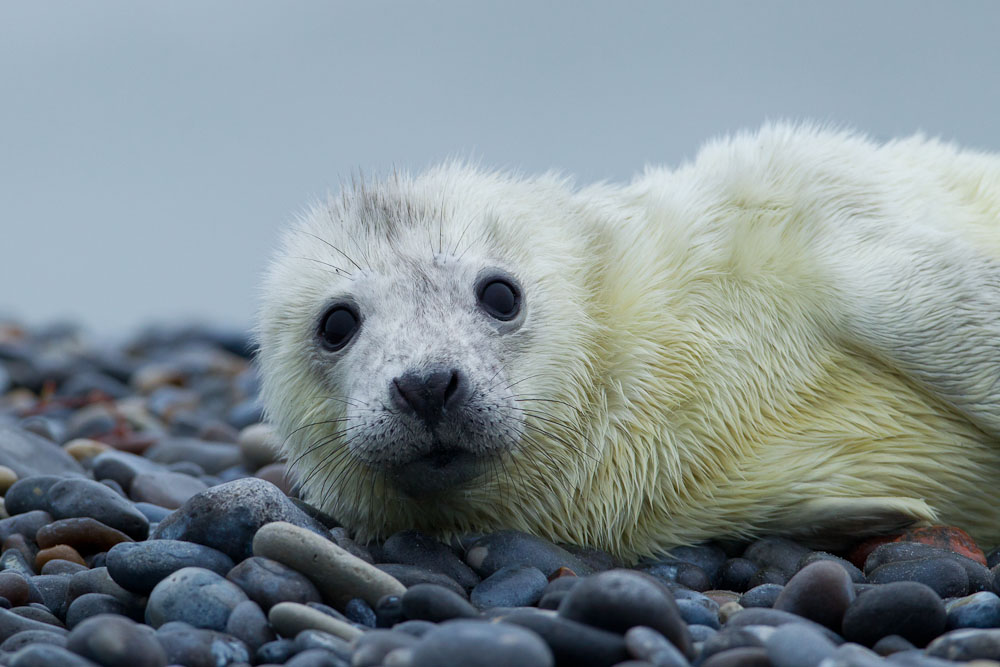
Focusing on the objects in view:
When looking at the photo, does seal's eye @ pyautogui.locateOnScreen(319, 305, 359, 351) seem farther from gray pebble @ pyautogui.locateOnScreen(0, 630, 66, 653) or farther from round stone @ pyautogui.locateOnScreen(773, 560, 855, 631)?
round stone @ pyautogui.locateOnScreen(773, 560, 855, 631)

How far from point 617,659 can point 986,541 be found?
202cm

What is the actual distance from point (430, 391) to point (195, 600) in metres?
0.80

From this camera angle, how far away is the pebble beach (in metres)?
2.34

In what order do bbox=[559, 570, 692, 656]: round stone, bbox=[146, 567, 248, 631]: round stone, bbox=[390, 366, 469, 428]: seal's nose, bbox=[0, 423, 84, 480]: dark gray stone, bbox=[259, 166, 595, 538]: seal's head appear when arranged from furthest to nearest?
bbox=[0, 423, 84, 480]: dark gray stone < bbox=[259, 166, 595, 538]: seal's head < bbox=[390, 366, 469, 428]: seal's nose < bbox=[146, 567, 248, 631]: round stone < bbox=[559, 570, 692, 656]: round stone

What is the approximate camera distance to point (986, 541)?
3.82 metres

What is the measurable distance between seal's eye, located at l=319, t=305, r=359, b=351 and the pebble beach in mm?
519

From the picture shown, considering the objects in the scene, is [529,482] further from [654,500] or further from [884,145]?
[884,145]

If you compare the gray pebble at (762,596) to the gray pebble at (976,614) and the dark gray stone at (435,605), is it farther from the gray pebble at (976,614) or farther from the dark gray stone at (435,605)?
the dark gray stone at (435,605)

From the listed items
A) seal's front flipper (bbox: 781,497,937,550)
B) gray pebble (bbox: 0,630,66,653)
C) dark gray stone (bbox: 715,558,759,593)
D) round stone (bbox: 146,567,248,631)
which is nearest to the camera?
gray pebble (bbox: 0,630,66,653)

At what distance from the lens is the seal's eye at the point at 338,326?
3.64 m

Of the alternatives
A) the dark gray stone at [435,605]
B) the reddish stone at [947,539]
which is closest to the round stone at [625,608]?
the dark gray stone at [435,605]

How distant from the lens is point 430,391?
10.4 feet

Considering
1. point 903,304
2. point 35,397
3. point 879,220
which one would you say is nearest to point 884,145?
point 879,220

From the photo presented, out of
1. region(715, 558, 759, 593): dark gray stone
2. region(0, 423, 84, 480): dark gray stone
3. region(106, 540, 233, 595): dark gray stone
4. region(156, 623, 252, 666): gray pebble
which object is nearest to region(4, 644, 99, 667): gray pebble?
region(156, 623, 252, 666): gray pebble
